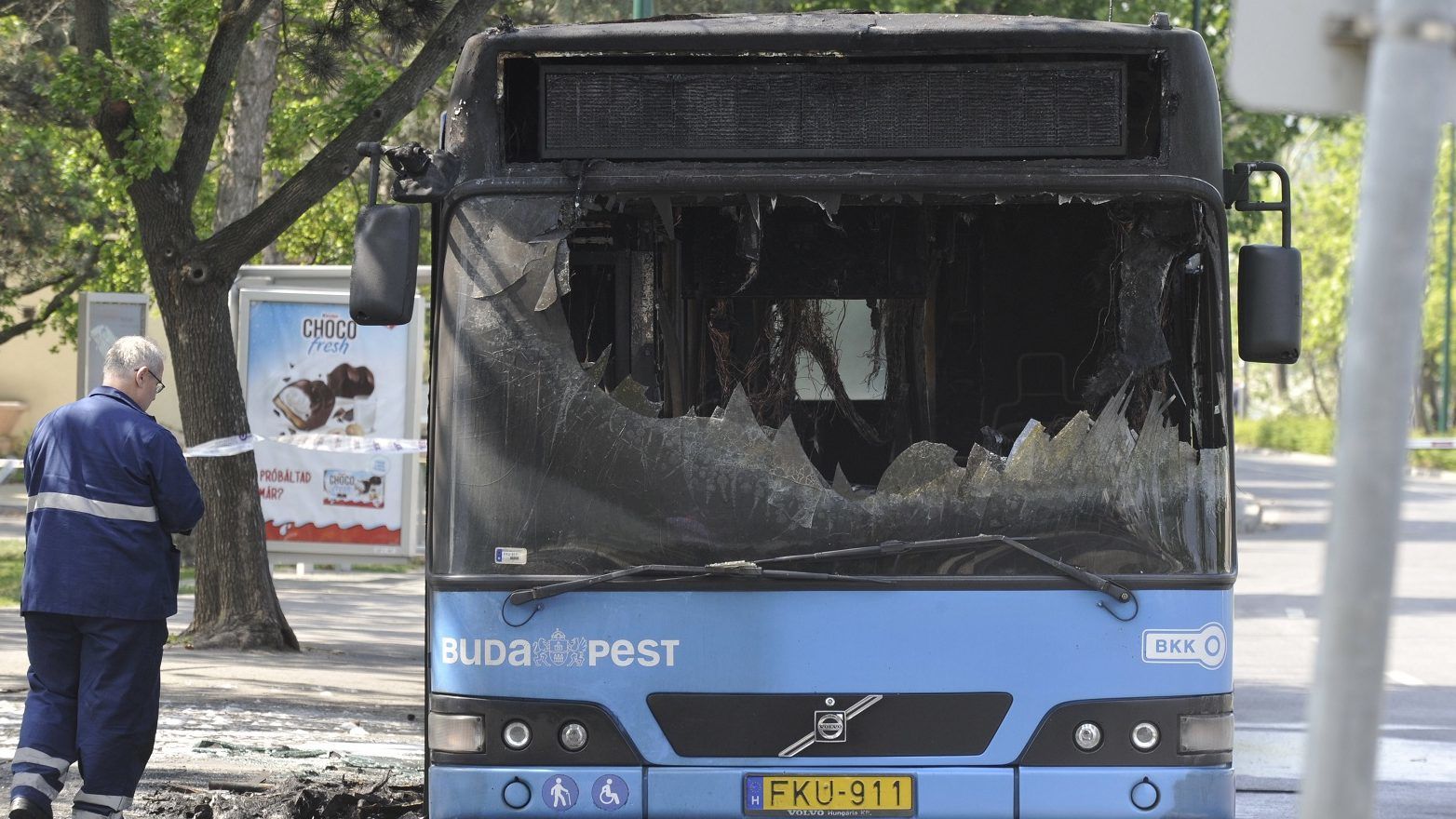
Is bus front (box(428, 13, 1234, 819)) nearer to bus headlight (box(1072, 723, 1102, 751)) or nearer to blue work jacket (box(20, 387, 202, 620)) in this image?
bus headlight (box(1072, 723, 1102, 751))

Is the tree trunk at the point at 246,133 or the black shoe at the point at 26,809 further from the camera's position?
the tree trunk at the point at 246,133

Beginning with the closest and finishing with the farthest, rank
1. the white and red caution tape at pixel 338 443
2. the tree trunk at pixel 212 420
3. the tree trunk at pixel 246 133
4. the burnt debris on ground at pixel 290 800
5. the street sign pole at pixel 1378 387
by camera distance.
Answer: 1. the street sign pole at pixel 1378 387
2. the burnt debris on ground at pixel 290 800
3. the tree trunk at pixel 212 420
4. the white and red caution tape at pixel 338 443
5. the tree trunk at pixel 246 133

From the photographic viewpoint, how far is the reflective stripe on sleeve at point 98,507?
605 centimetres

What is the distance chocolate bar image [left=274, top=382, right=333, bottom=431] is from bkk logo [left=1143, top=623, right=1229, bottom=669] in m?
11.8

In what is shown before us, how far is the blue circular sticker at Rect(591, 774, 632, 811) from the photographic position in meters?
4.90

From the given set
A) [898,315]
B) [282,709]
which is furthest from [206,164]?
[898,315]

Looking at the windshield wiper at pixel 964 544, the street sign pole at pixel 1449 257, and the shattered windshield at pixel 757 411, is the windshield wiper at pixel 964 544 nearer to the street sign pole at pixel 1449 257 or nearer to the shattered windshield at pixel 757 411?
the shattered windshield at pixel 757 411

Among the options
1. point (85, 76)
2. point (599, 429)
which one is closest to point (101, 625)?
point (599, 429)

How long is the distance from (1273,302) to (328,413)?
12.0 meters

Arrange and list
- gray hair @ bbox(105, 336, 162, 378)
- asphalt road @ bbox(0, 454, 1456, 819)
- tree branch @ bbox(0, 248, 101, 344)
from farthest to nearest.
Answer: tree branch @ bbox(0, 248, 101, 344) → asphalt road @ bbox(0, 454, 1456, 819) → gray hair @ bbox(105, 336, 162, 378)

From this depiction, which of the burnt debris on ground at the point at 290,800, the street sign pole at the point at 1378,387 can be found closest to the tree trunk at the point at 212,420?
the burnt debris on ground at the point at 290,800

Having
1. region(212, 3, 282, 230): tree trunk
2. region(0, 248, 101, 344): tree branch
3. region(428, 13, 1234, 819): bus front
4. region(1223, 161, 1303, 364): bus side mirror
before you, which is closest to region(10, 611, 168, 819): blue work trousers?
region(428, 13, 1234, 819): bus front

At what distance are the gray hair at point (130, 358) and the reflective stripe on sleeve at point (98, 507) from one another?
48 centimetres

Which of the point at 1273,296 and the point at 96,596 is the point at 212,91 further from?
the point at 1273,296
